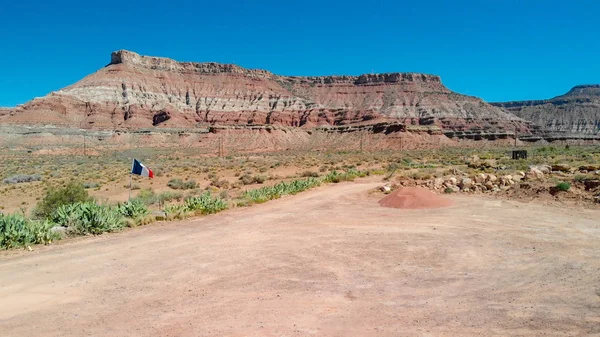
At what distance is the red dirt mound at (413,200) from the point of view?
54.0ft

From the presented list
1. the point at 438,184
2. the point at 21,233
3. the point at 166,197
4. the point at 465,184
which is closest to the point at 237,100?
the point at 166,197

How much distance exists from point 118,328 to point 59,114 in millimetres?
129957

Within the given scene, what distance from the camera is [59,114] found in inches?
4626

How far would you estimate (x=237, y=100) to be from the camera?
148125 millimetres

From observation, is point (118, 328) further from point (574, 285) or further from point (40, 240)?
point (574, 285)

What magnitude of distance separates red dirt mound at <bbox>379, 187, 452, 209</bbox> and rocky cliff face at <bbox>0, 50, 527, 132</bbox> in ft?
360

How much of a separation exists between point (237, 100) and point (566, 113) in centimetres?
12751

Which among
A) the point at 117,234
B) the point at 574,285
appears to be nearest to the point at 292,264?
the point at 574,285

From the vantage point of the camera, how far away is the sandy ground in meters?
5.92

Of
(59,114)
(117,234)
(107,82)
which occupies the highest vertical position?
(107,82)

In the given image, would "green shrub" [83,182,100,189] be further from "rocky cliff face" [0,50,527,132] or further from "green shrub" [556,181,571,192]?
"rocky cliff face" [0,50,527,132]

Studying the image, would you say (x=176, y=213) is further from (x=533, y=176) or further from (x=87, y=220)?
(x=533, y=176)

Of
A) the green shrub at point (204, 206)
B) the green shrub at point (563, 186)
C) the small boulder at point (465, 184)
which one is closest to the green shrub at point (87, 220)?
the green shrub at point (204, 206)

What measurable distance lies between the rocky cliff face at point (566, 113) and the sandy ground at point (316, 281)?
520 ft
